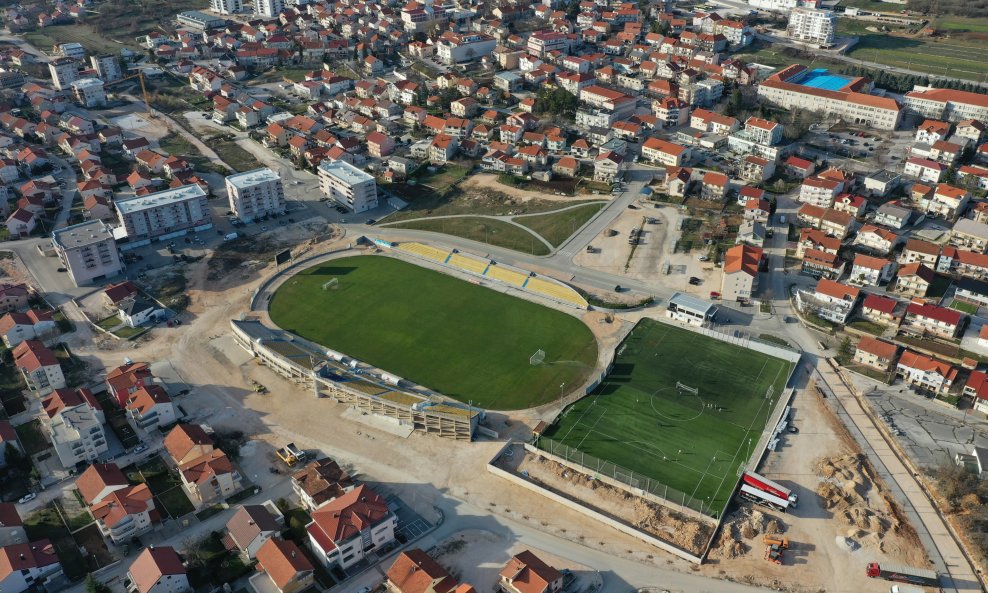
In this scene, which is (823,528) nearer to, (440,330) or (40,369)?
(440,330)

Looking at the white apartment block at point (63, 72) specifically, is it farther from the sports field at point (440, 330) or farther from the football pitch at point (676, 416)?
the football pitch at point (676, 416)

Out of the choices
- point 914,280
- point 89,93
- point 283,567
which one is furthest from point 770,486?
point 89,93

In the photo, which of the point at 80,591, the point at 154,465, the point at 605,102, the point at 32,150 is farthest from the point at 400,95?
the point at 80,591

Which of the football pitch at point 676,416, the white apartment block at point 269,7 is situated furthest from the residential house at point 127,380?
the white apartment block at point 269,7

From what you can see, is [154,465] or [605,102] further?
[605,102]

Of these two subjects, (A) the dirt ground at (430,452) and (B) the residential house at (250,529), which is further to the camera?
(A) the dirt ground at (430,452)

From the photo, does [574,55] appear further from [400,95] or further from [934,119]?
[934,119]

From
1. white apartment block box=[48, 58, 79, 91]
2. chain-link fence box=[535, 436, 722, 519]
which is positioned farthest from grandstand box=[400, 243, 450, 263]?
white apartment block box=[48, 58, 79, 91]
